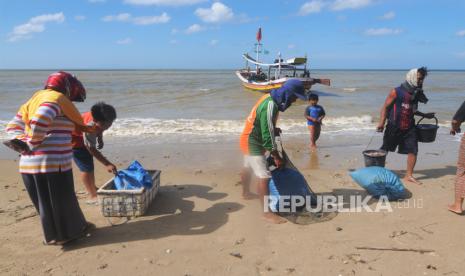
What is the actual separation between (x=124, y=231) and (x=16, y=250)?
1010mm

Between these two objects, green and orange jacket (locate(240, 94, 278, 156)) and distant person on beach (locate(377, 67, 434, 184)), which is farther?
distant person on beach (locate(377, 67, 434, 184))

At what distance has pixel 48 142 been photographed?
3.19 metres

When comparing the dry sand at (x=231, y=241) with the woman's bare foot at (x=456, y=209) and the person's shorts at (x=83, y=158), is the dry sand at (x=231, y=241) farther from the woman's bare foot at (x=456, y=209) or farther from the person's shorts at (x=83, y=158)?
the person's shorts at (x=83, y=158)

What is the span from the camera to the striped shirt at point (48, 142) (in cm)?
305

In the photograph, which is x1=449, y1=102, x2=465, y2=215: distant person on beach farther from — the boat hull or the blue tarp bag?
the boat hull

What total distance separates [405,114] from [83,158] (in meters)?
→ 4.48

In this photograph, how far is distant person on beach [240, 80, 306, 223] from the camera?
12.8 ft

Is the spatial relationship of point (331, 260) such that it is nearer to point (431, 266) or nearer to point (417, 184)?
point (431, 266)

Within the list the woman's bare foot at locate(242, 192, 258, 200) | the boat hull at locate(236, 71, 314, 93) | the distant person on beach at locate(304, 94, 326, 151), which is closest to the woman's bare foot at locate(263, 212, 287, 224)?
the woman's bare foot at locate(242, 192, 258, 200)

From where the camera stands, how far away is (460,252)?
10.9ft

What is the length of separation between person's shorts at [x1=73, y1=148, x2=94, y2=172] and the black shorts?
4242mm

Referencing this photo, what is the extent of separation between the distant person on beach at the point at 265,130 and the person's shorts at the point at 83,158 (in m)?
1.95

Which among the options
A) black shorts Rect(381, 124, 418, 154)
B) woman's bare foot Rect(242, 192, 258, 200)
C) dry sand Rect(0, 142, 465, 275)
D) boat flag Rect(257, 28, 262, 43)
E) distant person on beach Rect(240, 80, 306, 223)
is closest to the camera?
dry sand Rect(0, 142, 465, 275)

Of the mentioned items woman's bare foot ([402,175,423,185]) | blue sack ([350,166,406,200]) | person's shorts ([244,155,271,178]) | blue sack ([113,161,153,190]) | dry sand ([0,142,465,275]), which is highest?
person's shorts ([244,155,271,178])
